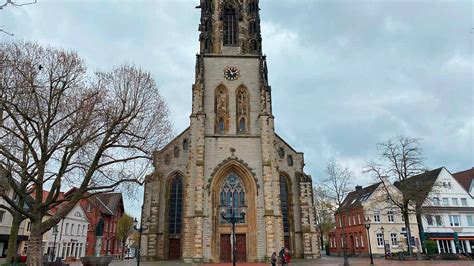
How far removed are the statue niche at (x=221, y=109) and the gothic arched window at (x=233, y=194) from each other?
14.9ft

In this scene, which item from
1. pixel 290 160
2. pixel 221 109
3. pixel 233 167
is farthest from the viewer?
pixel 290 160

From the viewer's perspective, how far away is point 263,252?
27.2 meters

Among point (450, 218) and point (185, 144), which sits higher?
point (185, 144)

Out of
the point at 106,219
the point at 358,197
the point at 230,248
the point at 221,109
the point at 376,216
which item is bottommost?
the point at 230,248

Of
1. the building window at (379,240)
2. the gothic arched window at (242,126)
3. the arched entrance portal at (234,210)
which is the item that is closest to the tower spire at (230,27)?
the gothic arched window at (242,126)

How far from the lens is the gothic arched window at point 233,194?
29375mm

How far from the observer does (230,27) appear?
120ft

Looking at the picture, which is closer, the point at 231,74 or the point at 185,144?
the point at 231,74

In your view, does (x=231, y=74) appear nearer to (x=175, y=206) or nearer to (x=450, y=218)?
(x=175, y=206)

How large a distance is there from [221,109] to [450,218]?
3309 cm

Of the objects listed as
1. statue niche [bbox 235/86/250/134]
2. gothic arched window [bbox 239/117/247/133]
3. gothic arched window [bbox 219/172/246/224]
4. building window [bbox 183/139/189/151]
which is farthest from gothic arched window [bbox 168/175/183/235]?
statue niche [bbox 235/86/250/134]

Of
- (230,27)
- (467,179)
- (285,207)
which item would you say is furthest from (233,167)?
(467,179)

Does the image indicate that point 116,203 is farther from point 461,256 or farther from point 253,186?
point 461,256

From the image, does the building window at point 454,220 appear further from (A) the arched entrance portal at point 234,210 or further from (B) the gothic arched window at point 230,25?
(B) the gothic arched window at point 230,25
